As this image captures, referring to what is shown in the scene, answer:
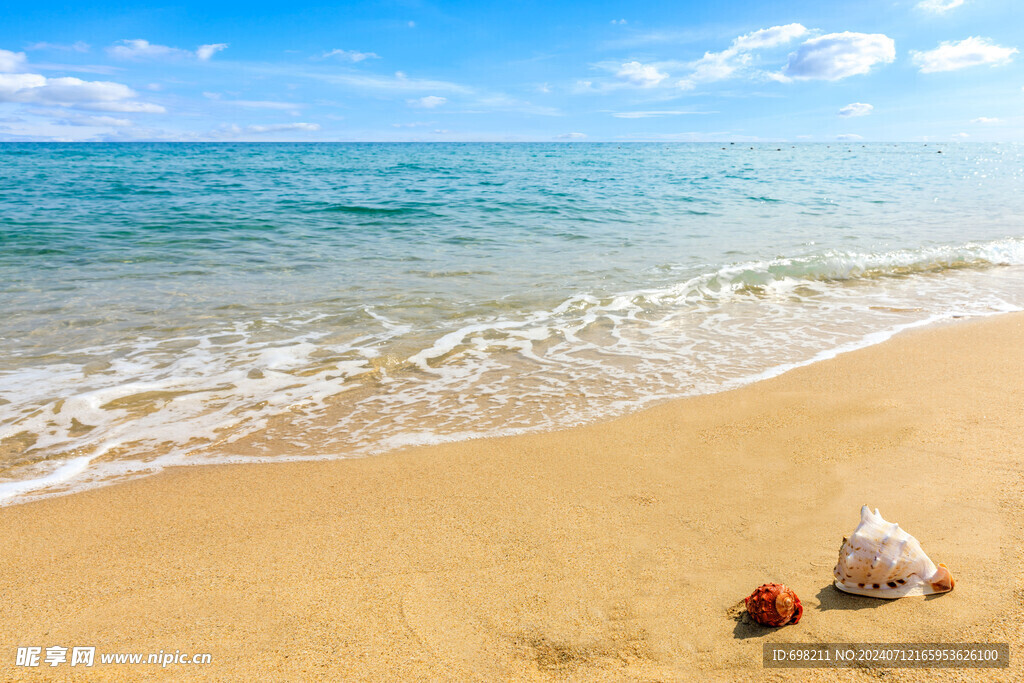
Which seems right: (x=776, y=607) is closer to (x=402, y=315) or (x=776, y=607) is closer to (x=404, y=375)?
(x=404, y=375)

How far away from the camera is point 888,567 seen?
7.07 feet

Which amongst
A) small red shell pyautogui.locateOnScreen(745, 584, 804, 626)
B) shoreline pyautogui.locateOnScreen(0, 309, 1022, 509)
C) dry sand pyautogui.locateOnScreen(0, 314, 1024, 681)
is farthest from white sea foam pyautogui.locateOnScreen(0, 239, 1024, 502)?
small red shell pyautogui.locateOnScreen(745, 584, 804, 626)

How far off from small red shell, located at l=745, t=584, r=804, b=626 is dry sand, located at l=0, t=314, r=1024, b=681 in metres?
0.04

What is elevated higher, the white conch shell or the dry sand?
the white conch shell

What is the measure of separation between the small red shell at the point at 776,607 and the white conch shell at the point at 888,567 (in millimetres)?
281

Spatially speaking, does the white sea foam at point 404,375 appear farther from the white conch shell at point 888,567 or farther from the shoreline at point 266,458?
the white conch shell at point 888,567

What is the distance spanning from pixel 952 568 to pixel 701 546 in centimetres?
Answer: 96

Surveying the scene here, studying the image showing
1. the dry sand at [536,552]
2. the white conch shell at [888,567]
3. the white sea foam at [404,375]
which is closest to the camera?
the dry sand at [536,552]

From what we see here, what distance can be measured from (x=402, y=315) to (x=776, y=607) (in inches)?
202

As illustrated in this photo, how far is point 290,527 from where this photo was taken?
9.29 ft

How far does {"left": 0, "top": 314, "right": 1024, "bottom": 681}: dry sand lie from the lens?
6.72ft

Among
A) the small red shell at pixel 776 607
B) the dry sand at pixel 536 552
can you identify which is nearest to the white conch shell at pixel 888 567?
the dry sand at pixel 536 552

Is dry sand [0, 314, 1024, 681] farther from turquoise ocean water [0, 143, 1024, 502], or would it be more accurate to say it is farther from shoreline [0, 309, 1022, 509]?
turquoise ocean water [0, 143, 1024, 502]

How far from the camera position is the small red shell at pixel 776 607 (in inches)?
80.8
